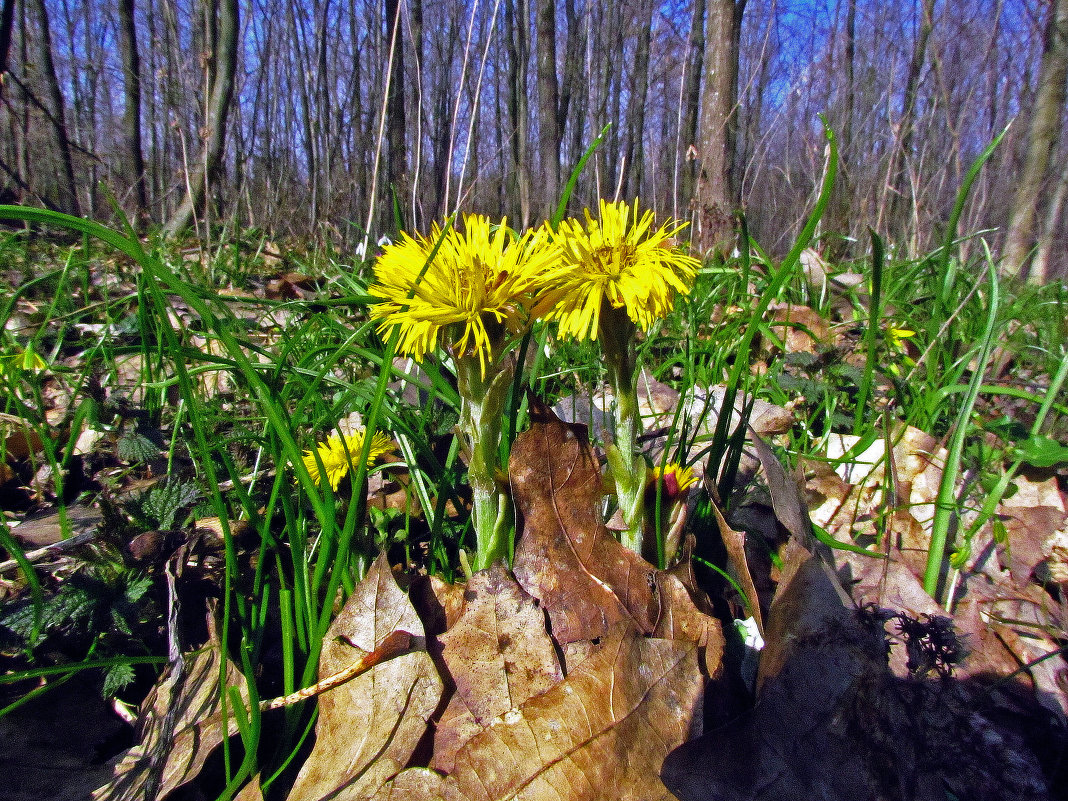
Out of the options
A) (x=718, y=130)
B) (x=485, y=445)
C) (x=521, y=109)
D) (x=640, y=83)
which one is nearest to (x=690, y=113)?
(x=521, y=109)

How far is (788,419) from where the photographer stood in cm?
177

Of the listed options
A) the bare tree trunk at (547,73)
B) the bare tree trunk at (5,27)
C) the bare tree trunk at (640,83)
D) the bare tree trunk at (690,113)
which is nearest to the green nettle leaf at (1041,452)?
the bare tree trunk at (5,27)

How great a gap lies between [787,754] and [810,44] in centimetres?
1867

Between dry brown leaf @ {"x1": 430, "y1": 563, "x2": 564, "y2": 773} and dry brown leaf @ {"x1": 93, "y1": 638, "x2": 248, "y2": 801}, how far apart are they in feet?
1.01

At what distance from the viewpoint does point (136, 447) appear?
144cm

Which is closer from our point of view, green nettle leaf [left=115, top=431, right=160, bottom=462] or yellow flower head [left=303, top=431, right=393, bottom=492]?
yellow flower head [left=303, top=431, right=393, bottom=492]

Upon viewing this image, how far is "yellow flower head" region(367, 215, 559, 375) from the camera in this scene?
763 mm

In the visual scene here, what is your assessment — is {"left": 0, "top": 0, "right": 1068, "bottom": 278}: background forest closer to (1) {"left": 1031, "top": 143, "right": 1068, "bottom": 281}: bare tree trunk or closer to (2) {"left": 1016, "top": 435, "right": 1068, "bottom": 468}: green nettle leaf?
(1) {"left": 1031, "top": 143, "right": 1068, "bottom": 281}: bare tree trunk

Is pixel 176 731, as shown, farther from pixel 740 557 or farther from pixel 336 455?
pixel 740 557

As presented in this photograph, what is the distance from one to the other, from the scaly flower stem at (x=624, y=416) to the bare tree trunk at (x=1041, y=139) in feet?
15.5

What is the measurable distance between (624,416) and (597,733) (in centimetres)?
41

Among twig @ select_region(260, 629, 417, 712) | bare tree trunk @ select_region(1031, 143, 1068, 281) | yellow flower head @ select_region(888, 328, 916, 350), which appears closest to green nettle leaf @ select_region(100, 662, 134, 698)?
twig @ select_region(260, 629, 417, 712)

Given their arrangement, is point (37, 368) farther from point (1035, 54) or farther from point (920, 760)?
point (1035, 54)

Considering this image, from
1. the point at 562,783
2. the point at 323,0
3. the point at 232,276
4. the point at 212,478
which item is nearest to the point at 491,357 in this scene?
the point at 212,478
